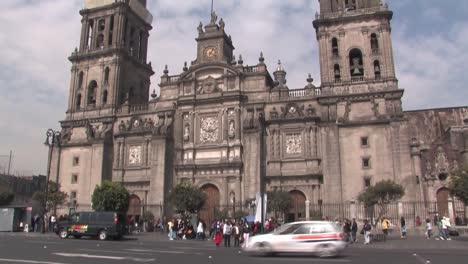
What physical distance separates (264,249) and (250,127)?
2379 centimetres

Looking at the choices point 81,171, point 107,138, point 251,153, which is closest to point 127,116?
point 107,138

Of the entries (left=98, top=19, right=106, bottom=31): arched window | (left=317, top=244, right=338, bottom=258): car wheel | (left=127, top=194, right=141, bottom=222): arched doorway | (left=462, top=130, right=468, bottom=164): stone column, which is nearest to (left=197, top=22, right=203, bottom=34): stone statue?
(left=98, top=19, right=106, bottom=31): arched window

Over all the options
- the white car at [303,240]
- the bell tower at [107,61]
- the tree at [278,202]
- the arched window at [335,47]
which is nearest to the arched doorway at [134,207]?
the bell tower at [107,61]

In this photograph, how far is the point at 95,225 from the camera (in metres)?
26.0

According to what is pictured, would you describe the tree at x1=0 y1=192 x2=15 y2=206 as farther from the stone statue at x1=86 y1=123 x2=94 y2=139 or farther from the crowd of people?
the crowd of people

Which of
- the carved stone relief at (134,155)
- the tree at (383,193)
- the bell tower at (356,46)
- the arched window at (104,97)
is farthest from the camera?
the arched window at (104,97)

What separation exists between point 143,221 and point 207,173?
23.3ft

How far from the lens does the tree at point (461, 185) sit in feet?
83.6

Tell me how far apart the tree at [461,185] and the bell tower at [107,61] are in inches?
1231

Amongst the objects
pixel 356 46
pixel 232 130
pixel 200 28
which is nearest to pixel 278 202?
pixel 232 130

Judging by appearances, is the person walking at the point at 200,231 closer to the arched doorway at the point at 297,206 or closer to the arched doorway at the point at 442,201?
the arched doorway at the point at 297,206

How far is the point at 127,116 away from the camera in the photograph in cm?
4453

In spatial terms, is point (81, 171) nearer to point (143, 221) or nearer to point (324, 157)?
point (143, 221)

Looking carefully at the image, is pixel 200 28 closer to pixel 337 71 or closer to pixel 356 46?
pixel 337 71
